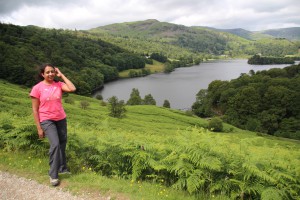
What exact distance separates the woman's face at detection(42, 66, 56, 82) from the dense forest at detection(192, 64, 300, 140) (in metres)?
88.5

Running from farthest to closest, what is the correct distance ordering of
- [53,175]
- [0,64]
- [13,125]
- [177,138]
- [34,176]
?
[0,64] → [13,125] → [177,138] → [34,176] → [53,175]

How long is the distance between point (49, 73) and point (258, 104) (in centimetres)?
10388

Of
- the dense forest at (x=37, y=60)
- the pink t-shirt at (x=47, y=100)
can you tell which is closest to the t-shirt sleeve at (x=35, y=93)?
the pink t-shirt at (x=47, y=100)

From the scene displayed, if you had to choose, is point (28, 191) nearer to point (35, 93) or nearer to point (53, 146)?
point (53, 146)

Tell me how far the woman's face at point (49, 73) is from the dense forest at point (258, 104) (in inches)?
3484

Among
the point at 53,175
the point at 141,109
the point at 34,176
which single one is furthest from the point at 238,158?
the point at 141,109

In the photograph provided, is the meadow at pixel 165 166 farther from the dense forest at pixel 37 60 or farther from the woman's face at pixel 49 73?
the dense forest at pixel 37 60

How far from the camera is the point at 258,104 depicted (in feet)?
335

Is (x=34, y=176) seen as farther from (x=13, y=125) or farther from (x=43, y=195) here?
(x=13, y=125)

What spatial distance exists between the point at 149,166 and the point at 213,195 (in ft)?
7.86

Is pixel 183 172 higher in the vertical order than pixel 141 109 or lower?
higher

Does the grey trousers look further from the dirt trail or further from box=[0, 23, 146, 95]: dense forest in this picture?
box=[0, 23, 146, 95]: dense forest

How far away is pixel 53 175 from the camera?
8.17 meters

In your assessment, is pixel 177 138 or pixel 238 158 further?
pixel 177 138
